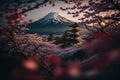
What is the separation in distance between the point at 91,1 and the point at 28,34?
3974 millimetres

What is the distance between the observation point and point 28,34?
13.4m

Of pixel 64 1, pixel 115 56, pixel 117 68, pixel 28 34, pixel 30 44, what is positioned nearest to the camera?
pixel 115 56

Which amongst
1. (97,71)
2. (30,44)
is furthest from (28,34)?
(97,71)

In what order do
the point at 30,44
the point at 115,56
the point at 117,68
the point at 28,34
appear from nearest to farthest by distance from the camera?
the point at 115,56
the point at 117,68
the point at 28,34
the point at 30,44

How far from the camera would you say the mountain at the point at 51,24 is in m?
12.8

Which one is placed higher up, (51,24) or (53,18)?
(53,18)

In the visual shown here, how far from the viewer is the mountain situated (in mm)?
12789

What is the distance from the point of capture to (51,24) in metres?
13.6

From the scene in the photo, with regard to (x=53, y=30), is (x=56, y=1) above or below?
above

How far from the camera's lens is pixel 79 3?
41.0 ft

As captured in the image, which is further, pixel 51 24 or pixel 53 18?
pixel 51 24

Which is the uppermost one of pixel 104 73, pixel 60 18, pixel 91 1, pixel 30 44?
pixel 104 73

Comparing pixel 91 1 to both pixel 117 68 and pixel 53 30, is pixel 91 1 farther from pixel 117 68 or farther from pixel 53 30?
pixel 117 68

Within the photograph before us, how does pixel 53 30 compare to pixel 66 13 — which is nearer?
pixel 66 13
